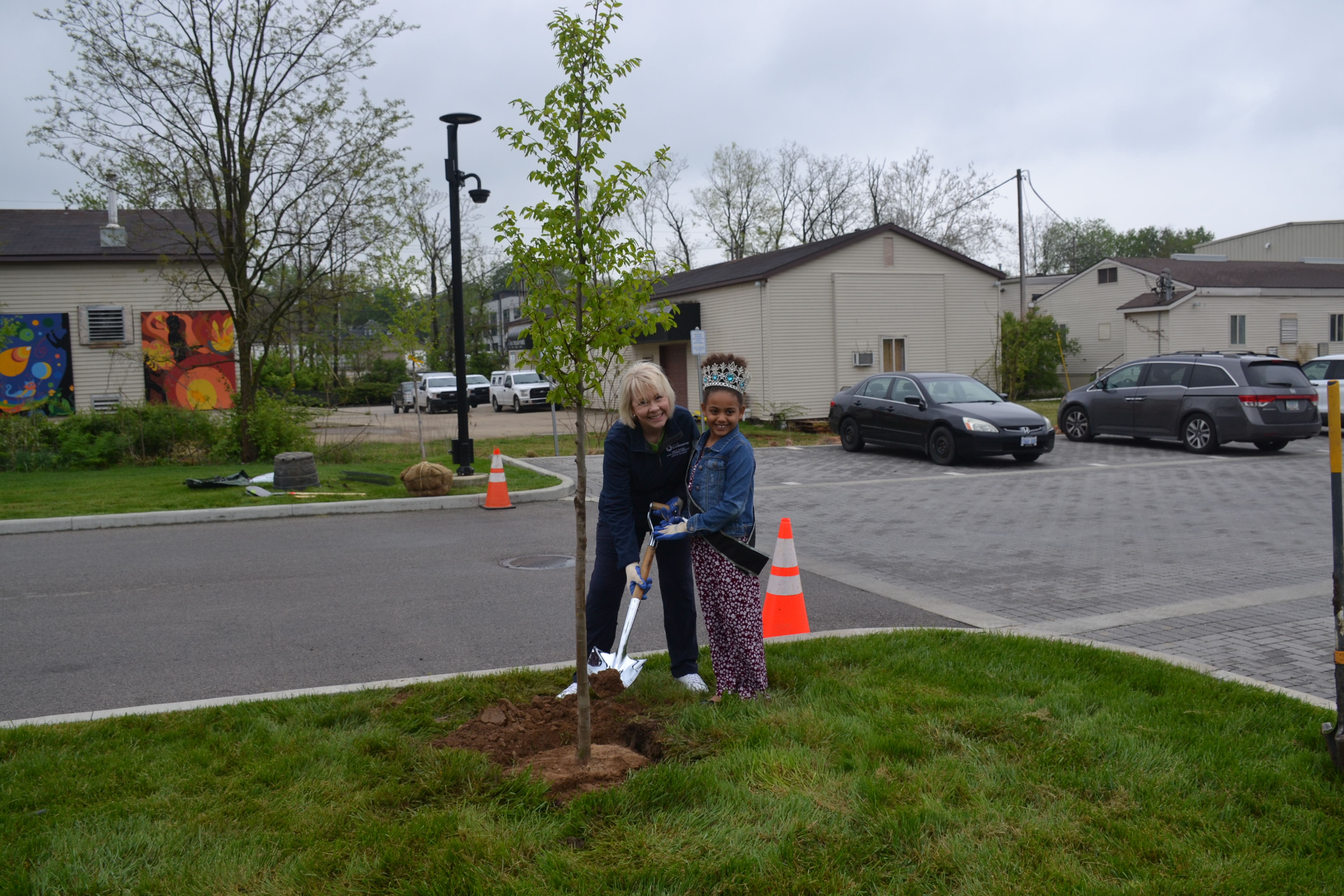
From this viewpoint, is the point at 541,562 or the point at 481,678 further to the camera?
the point at 541,562

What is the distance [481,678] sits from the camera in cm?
508

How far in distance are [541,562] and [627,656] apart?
3.66 metres

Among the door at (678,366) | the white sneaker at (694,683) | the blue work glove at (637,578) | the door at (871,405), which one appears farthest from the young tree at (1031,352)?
the blue work glove at (637,578)

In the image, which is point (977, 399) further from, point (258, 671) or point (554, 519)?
point (258, 671)

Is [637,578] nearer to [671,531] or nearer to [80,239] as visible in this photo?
[671,531]

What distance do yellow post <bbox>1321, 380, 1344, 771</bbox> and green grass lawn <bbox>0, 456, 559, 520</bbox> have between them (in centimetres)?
1074

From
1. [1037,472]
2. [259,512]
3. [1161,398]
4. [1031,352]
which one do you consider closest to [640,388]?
[259,512]

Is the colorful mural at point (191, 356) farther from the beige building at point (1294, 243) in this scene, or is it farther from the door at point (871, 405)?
the beige building at point (1294, 243)

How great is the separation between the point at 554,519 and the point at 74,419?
10307 millimetres

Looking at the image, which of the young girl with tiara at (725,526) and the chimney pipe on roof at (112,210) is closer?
the young girl with tiara at (725,526)

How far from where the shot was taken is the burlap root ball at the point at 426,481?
43.3 feet

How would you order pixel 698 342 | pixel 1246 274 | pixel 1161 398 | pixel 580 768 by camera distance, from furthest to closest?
pixel 1246 274
pixel 698 342
pixel 1161 398
pixel 580 768

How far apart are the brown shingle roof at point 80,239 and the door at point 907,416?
1411cm

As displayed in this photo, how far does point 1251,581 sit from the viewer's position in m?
7.42
